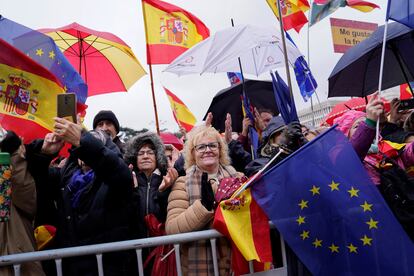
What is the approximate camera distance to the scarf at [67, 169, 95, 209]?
2.76 metres

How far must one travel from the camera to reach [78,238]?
2.64m

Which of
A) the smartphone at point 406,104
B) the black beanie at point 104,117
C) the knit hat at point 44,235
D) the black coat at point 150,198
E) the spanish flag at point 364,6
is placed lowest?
the knit hat at point 44,235

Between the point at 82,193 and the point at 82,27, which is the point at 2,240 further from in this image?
the point at 82,27

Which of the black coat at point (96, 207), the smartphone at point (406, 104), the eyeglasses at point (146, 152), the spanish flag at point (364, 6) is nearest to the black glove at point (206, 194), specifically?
the black coat at point (96, 207)

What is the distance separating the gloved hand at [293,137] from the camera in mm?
2648

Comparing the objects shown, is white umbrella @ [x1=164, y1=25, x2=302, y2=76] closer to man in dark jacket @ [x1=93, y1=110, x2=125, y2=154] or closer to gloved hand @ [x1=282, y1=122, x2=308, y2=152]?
man in dark jacket @ [x1=93, y1=110, x2=125, y2=154]

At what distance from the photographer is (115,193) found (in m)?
2.65

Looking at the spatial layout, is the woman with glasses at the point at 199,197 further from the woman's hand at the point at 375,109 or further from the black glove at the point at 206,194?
the woman's hand at the point at 375,109

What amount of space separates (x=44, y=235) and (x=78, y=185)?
0.42 metres

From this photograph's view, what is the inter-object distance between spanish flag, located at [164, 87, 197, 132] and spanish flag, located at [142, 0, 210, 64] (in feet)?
7.54

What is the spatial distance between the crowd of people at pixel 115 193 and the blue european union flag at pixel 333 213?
223mm

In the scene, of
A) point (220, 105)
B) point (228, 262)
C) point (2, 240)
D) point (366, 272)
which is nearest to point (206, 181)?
point (228, 262)

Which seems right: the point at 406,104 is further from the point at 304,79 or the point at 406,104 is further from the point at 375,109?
the point at 304,79

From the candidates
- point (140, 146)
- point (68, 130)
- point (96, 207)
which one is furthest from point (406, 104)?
point (68, 130)
